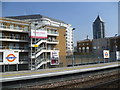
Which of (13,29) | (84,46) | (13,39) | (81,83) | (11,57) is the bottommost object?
(81,83)

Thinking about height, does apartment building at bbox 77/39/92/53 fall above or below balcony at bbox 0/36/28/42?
below

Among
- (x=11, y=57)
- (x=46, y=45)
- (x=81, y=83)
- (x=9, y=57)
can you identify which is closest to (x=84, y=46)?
(x=46, y=45)

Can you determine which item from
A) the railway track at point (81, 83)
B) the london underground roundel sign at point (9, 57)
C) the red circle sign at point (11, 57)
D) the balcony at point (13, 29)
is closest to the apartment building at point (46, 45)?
Answer: the balcony at point (13, 29)

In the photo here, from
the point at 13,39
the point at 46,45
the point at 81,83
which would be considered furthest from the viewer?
the point at 46,45

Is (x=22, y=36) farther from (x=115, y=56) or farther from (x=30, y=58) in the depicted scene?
(x=115, y=56)

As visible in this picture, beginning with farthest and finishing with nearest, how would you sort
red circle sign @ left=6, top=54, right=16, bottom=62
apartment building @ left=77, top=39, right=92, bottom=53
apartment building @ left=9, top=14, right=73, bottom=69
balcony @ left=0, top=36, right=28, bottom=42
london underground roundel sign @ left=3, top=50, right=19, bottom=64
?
apartment building @ left=77, top=39, right=92, bottom=53
balcony @ left=0, top=36, right=28, bottom=42
apartment building @ left=9, top=14, right=73, bottom=69
red circle sign @ left=6, top=54, right=16, bottom=62
london underground roundel sign @ left=3, top=50, right=19, bottom=64

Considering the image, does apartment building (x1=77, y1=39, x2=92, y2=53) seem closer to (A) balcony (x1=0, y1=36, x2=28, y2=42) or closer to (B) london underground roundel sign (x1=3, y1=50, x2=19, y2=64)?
(A) balcony (x1=0, y1=36, x2=28, y2=42)

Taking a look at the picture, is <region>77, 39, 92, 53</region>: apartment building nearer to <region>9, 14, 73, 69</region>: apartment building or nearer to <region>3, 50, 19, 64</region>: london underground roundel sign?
<region>9, 14, 73, 69</region>: apartment building

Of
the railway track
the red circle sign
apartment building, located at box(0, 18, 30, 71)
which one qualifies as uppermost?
apartment building, located at box(0, 18, 30, 71)

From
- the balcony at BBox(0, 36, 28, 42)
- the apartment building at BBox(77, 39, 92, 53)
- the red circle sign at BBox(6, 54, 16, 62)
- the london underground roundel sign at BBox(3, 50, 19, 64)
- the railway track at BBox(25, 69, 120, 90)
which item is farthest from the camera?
the apartment building at BBox(77, 39, 92, 53)

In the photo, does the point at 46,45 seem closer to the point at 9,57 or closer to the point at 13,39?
the point at 13,39

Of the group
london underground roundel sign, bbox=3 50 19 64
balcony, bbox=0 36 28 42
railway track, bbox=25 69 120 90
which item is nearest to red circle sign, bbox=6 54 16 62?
london underground roundel sign, bbox=3 50 19 64

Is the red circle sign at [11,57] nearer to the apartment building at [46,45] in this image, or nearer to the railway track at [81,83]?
the apartment building at [46,45]

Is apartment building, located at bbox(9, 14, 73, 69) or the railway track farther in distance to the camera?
apartment building, located at bbox(9, 14, 73, 69)
